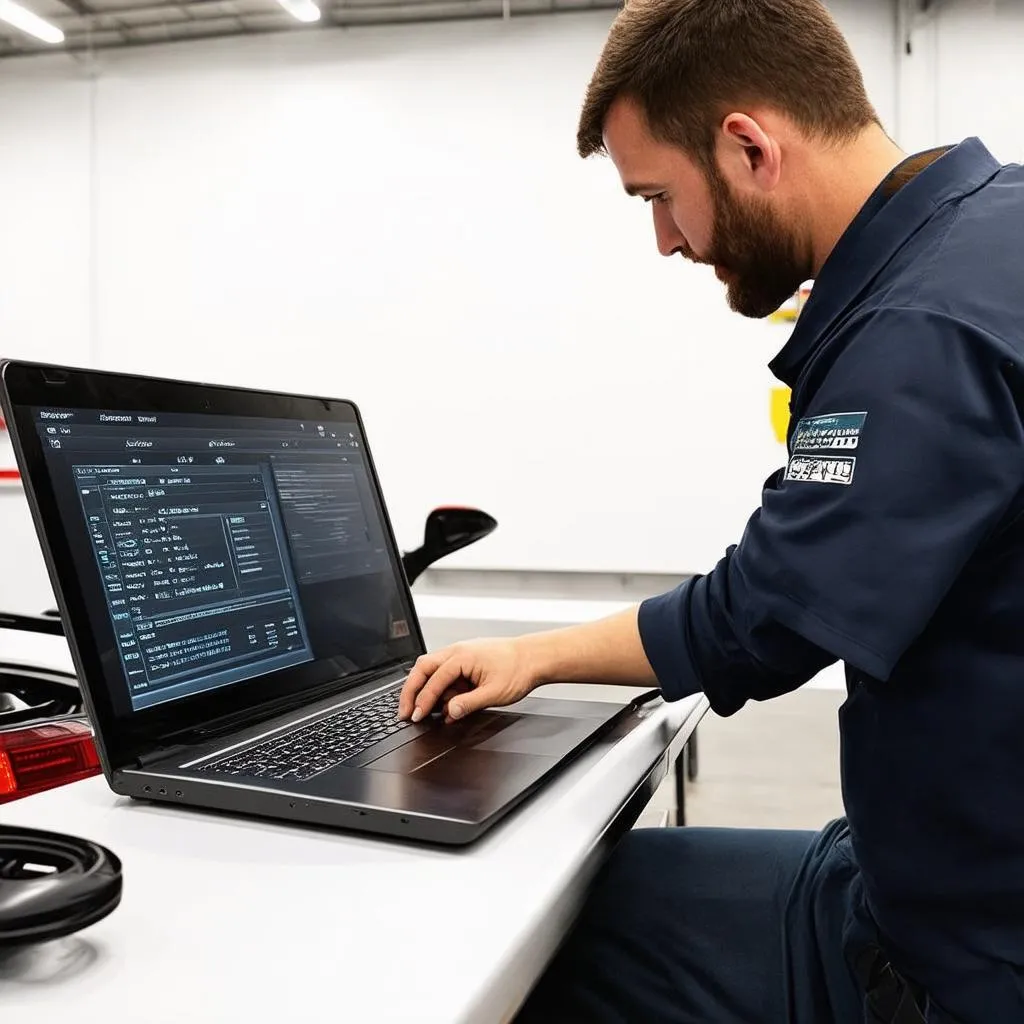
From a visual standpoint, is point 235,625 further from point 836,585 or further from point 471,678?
point 836,585

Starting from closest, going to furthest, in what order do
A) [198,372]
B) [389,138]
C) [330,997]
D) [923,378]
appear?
[330,997] < [923,378] < [389,138] < [198,372]

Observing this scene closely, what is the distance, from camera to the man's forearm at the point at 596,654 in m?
0.90

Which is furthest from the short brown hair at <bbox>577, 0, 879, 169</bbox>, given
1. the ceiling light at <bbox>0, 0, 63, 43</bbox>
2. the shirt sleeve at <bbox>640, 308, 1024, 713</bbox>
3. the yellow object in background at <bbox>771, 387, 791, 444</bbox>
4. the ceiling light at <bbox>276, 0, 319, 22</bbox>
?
the ceiling light at <bbox>0, 0, 63, 43</bbox>

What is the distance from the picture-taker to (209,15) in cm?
460

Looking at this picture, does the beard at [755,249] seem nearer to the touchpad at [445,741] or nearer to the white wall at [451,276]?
the touchpad at [445,741]

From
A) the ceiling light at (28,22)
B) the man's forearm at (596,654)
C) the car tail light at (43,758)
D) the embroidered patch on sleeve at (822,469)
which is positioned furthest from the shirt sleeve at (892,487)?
the ceiling light at (28,22)

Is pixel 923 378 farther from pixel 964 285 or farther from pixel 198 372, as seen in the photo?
pixel 198 372

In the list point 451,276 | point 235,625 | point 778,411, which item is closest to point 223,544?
point 235,625

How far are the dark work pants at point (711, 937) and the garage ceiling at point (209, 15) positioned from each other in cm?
411

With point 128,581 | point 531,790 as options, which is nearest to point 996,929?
point 531,790

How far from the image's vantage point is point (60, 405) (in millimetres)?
823

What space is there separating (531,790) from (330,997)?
0.30 m

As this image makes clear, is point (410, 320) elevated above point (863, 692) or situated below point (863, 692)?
above

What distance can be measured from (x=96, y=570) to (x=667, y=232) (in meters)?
0.67
